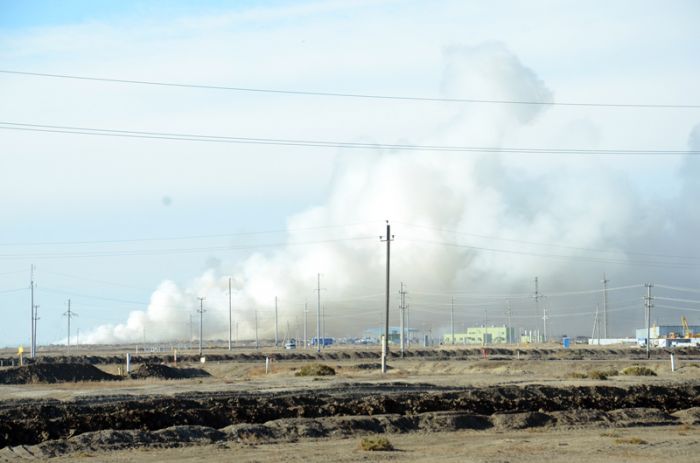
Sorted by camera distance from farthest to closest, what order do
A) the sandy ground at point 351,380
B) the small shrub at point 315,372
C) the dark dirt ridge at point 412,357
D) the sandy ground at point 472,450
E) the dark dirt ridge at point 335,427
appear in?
the dark dirt ridge at point 412,357, the small shrub at point 315,372, the sandy ground at point 351,380, the dark dirt ridge at point 335,427, the sandy ground at point 472,450

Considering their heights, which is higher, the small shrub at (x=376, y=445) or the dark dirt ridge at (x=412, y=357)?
the small shrub at (x=376, y=445)

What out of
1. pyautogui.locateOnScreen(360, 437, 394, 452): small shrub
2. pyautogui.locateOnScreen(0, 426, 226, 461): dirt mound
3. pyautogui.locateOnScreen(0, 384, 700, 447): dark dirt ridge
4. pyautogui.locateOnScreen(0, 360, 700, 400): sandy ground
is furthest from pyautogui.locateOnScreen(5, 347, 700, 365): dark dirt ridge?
pyautogui.locateOnScreen(360, 437, 394, 452): small shrub

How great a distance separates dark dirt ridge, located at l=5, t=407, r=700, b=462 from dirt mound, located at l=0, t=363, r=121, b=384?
40.3 meters

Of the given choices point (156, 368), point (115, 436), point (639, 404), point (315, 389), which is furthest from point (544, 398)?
point (156, 368)

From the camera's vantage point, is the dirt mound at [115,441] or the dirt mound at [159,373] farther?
the dirt mound at [159,373]

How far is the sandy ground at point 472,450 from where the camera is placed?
25500 mm

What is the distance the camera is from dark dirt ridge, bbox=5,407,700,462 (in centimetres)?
2695

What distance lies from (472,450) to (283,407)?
9.99m

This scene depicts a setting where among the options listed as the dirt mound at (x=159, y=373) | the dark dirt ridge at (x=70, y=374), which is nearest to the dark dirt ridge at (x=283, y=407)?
the dirt mound at (x=159, y=373)

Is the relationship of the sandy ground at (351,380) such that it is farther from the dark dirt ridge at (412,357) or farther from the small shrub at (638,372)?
the dark dirt ridge at (412,357)

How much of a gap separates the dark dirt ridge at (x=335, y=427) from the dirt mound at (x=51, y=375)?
40326mm

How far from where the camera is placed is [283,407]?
35500mm

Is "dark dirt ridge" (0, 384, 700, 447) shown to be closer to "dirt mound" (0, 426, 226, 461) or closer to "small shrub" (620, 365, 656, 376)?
"dirt mound" (0, 426, 226, 461)

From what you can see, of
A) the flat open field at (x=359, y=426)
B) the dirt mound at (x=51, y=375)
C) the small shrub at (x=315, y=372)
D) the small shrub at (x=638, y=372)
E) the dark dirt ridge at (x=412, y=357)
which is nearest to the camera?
the flat open field at (x=359, y=426)
